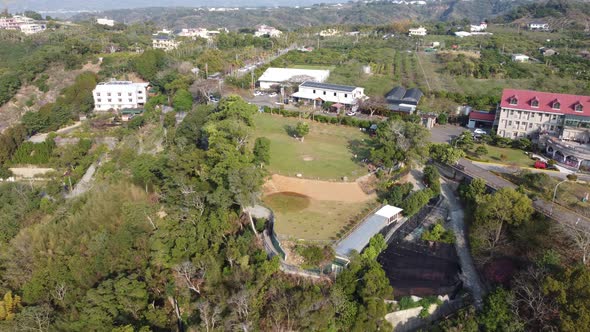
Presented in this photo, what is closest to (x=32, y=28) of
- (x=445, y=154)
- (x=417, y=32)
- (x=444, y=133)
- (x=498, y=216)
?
(x=417, y=32)

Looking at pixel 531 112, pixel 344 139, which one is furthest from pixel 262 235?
pixel 531 112

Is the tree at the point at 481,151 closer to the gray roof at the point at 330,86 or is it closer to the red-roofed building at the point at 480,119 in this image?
the red-roofed building at the point at 480,119

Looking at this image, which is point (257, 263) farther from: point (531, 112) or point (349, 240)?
point (531, 112)

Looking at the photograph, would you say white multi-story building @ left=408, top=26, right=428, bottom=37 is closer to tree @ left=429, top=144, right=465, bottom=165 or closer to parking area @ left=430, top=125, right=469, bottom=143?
parking area @ left=430, top=125, right=469, bottom=143

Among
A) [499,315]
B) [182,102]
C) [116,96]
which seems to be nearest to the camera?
[499,315]

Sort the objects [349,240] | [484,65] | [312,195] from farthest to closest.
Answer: [484,65] → [312,195] → [349,240]

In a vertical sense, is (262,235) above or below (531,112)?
below

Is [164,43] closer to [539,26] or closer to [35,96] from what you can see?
[35,96]
